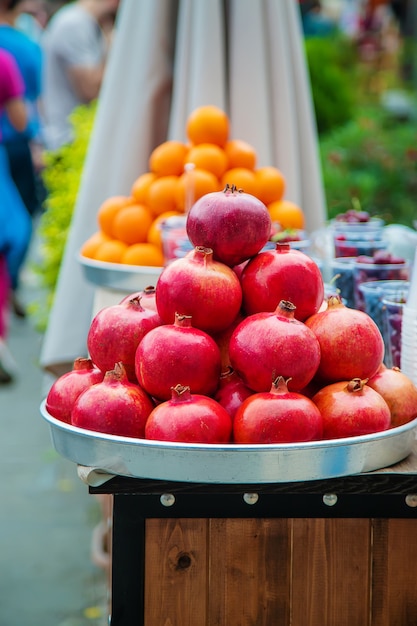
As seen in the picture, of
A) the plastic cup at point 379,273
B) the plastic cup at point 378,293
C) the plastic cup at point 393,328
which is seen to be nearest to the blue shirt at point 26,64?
the plastic cup at point 379,273

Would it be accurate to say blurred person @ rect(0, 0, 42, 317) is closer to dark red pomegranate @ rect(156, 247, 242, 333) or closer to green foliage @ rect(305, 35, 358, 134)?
green foliage @ rect(305, 35, 358, 134)

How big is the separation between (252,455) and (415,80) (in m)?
9.37

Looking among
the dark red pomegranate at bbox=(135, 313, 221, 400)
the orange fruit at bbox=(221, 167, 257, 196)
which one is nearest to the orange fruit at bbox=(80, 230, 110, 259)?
the orange fruit at bbox=(221, 167, 257, 196)

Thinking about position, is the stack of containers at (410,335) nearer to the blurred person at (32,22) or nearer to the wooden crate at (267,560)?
the wooden crate at (267,560)

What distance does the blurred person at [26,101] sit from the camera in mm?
5582

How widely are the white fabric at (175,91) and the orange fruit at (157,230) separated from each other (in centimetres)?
52

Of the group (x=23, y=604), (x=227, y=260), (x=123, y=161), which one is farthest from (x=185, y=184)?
(x=23, y=604)

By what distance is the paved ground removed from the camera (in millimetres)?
2865

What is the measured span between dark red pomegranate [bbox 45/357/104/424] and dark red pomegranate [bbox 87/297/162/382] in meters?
0.02

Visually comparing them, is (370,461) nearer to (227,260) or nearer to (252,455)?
(252,455)

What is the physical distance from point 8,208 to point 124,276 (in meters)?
3.01

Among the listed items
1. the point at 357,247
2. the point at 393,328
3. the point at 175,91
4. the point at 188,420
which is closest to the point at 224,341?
the point at 188,420

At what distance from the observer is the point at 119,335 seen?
4.60ft

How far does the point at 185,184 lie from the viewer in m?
2.46
